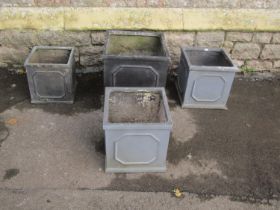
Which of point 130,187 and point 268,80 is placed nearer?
point 130,187

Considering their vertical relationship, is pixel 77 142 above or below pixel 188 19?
below

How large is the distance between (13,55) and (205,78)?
2.73 metres

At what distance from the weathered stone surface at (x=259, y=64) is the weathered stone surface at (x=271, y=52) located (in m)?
0.10

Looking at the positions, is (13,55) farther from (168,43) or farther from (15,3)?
(168,43)

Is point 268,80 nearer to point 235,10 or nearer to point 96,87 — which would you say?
point 235,10

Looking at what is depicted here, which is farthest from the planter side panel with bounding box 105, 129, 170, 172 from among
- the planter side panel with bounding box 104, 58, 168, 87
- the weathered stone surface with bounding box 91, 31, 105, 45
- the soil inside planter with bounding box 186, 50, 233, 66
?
the weathered stone surface with bounding box 91, 31, 105, 45

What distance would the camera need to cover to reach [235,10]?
4.30 m

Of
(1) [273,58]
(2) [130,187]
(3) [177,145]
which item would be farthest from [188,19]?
(2) [130,187]

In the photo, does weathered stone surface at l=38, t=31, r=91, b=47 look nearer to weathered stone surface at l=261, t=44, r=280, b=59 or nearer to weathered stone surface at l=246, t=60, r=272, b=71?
weathered stone surface at l=246, t=60, r=272, b=71

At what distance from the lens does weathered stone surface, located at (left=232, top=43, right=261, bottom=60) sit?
180 inches

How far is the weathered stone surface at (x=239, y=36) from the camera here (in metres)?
4.44

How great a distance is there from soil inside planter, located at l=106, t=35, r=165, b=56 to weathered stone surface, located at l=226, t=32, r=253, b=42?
3.61ft

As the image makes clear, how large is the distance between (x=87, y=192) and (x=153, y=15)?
2525 mm

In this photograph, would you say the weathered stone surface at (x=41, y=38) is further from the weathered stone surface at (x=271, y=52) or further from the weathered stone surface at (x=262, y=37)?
the weathered stone surface at (x=271, y=52)
